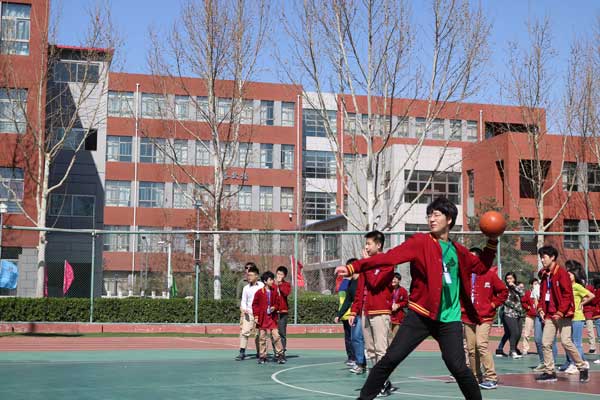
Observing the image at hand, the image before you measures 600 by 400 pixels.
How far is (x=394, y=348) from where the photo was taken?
687cm

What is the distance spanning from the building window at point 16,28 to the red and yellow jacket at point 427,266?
28485mm

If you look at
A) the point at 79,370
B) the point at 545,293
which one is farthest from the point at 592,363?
the point at 79,370

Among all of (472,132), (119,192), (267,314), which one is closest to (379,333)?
(267,314)

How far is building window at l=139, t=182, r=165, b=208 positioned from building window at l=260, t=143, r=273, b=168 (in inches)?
351

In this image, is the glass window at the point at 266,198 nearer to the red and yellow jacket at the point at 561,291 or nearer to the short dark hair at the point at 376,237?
the red and yellow jacket at the point at 561,291

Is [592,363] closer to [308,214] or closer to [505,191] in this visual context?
[505,191]

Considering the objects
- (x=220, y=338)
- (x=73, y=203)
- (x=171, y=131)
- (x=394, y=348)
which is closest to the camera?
(x=394, y=348)

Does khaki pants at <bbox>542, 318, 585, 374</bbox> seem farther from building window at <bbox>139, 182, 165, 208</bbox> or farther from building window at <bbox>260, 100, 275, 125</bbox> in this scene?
building window at <bbox>260, 100, 275, 125</bbox>

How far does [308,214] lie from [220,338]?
45.9 m

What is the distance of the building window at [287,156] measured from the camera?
6756cm

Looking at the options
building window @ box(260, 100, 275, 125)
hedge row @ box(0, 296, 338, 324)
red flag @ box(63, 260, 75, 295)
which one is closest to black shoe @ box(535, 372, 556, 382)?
hedge row @ box(0, 296, 338, 324)

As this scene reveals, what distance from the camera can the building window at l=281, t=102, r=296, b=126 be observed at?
67688mm

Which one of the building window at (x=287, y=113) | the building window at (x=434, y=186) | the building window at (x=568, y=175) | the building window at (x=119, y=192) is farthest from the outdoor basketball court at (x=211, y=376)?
the building window at (x=287, y=113)

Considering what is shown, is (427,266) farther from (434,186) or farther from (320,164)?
(320,164)
